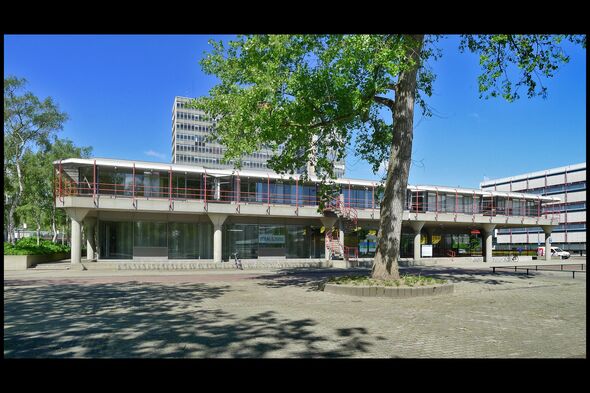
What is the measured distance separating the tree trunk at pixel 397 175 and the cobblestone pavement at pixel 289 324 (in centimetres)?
224

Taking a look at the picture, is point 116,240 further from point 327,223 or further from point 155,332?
point 155,332

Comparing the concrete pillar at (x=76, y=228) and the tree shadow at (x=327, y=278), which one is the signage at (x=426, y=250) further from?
the concrete pillar at (x=76, y=228)

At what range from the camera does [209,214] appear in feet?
104

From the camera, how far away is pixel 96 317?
1043cm

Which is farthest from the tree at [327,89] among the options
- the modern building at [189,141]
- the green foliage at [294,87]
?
the modern building at [189,141]

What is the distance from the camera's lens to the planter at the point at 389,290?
1407 centimetres

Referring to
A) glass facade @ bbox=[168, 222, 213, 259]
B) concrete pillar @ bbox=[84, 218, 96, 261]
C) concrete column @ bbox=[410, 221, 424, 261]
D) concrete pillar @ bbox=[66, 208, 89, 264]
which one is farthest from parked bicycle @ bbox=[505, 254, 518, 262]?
concrete pillar @ bbox=[66, 208, 89, 264]

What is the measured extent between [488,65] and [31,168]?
137 feet

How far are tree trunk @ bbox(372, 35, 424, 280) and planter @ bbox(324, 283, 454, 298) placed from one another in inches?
57.8

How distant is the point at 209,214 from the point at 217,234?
158 centimetres

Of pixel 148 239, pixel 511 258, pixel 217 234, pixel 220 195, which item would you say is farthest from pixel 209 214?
pixel 511 258

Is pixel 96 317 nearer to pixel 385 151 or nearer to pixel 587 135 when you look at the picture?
pixel 587 135

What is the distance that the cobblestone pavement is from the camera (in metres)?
7.21

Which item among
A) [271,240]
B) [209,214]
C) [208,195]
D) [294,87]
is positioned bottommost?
[271,240]
